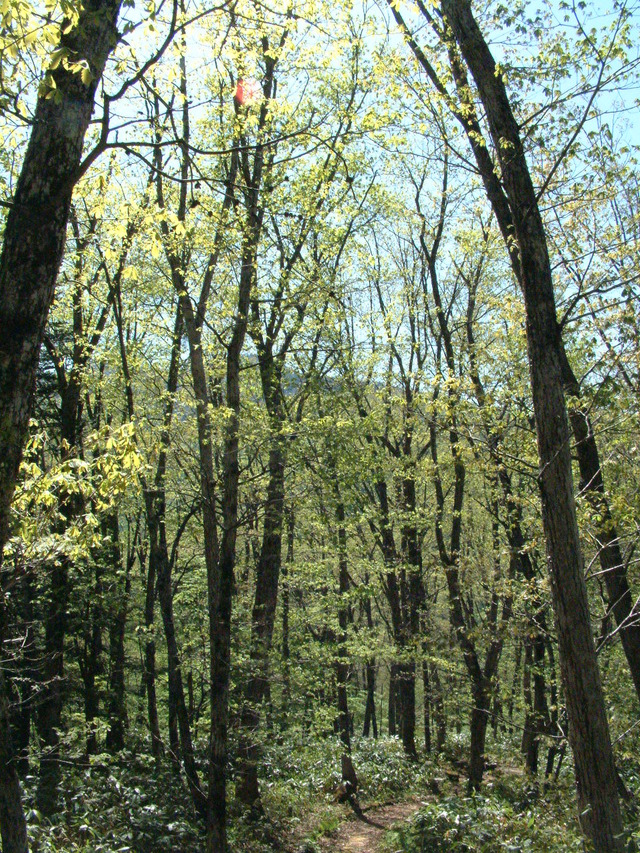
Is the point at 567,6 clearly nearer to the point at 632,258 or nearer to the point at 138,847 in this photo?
the point at 632,258

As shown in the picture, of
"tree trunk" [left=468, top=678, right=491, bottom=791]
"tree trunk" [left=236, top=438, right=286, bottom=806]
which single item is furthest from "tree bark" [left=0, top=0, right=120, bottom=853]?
"tree trunk" [left=468, top=678, right=491, bottom=791]

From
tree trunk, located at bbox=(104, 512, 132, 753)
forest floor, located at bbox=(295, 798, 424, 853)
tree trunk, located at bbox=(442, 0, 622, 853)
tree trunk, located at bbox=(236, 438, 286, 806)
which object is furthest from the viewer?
tree trunk, located at bbox=(104, 512, 132, 753)

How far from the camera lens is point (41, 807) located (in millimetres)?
8820

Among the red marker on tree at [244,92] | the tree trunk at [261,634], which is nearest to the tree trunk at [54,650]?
the tree trunk at [261,634]

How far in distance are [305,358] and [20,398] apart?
11.9 meters

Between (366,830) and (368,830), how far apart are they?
1.6 inches

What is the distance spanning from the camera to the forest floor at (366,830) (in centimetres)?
1137

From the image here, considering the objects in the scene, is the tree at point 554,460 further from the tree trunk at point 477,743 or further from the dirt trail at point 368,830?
the tree trunk at point 477,743

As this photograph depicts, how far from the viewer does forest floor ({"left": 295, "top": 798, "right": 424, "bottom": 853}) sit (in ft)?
37.3

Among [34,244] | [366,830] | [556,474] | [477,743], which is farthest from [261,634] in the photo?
[34,244]

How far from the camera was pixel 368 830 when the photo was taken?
503 inches

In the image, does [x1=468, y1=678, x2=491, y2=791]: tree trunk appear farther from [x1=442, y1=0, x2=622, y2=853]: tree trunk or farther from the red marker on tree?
the red marker on tree

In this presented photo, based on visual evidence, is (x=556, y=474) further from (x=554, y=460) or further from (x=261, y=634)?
(x=261, y=634)

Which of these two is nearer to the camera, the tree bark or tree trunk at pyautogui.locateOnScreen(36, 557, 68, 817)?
the tree bark
